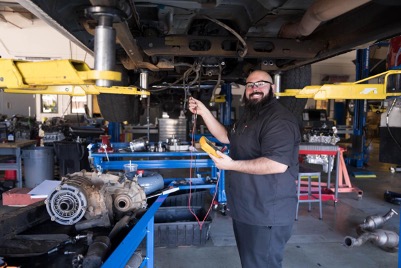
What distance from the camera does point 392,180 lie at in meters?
5.79

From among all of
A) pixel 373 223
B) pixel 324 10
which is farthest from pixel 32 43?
pixel 373 223

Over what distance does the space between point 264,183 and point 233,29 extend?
54.2 inches

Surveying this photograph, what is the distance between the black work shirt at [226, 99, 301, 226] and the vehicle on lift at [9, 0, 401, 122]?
0.65 metres

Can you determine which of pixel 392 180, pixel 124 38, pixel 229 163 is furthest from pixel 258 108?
pixel 392 180

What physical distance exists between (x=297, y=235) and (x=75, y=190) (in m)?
2.47

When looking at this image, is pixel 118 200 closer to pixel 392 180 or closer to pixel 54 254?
pixel 54 254

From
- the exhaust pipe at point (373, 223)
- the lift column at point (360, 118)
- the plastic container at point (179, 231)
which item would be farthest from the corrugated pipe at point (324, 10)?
the lift column at point (360, 118)

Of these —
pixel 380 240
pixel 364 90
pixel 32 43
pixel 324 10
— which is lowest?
pixel 380 240

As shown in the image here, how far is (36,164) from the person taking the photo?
4.78 m

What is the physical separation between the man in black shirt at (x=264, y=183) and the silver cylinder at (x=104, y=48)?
0.70 meters

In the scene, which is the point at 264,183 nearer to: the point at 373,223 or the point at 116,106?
the point at 373,223

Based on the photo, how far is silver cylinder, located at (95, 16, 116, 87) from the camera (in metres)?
1.15

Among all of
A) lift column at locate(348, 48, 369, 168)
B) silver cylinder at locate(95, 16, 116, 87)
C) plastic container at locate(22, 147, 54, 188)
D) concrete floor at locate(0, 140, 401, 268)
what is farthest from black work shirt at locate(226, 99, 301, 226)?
lift column at locate(348, 48, 369, 168)

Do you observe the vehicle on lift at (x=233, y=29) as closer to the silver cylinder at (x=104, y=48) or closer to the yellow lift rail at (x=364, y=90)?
the silver cylinder at (x=104, y=48)
